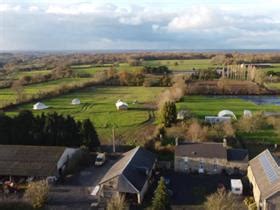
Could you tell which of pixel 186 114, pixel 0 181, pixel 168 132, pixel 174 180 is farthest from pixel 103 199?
pixel 186 114

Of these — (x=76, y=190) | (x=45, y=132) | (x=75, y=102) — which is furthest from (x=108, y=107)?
(x=76, y=190)

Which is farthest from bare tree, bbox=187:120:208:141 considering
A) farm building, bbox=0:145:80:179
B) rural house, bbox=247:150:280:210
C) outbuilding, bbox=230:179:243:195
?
farm building, bbox=0:145:80:179

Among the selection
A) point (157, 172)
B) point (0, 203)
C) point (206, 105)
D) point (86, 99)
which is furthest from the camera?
point (86, 99)

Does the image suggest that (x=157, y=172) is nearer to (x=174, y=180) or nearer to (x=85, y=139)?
(x=174, y=180)

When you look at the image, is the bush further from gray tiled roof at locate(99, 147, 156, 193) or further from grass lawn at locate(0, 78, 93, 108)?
grass lawn at locate(0, 78, 93, 108)

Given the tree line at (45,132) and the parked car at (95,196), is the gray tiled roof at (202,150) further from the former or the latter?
the tree line at (45,132)

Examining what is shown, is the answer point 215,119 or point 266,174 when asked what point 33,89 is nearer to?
point 215,119
